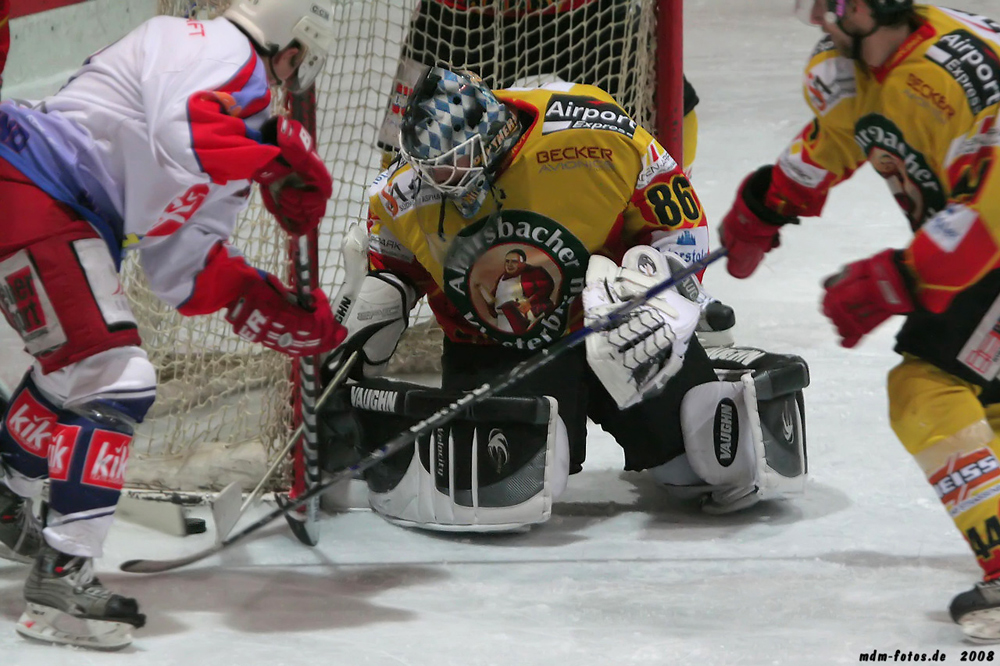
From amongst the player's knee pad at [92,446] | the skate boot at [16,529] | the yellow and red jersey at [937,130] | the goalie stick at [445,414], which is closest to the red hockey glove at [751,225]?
the goalie stick at [445,414]

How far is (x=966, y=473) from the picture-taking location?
214cm

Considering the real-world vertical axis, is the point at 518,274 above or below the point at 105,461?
above

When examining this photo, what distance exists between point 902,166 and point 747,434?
735 millimetres

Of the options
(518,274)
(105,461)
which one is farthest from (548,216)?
(105,461)

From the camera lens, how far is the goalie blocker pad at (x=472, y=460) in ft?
8.63

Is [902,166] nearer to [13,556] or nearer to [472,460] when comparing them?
[472,460]

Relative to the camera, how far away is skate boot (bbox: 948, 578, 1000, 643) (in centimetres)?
208

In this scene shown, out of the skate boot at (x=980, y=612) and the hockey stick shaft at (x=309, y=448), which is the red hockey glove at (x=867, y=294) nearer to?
the skate boot at (x=980, y=612)

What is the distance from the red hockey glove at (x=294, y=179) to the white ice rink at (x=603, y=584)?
698mm

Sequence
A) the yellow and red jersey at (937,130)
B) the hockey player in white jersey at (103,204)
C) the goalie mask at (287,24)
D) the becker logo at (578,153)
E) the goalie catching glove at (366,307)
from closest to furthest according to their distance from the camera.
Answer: the yellow and red jersey at (937,130) → the hockey player in white jersey at (103,204) → the goalie mask at (287,24) → the becker logo at (578,153) → the goalie catching glove at (366,307)

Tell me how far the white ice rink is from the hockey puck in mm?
25

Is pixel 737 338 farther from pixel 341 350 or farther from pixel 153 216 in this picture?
pixel 153 216

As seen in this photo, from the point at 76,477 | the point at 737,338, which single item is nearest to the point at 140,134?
the point at 76,477

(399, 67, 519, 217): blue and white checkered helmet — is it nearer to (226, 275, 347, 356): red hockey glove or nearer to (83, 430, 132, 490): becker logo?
(226, 275, 347, 356): red hockey glove
